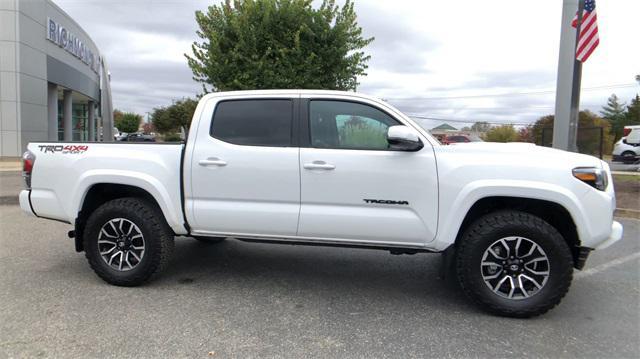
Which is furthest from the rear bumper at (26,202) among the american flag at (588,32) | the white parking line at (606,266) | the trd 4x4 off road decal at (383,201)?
the american flag at (588,32)

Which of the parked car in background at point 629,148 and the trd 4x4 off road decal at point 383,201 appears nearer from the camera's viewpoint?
the trd 4x4 off road decal at point 383,201

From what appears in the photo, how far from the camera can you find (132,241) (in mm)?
4594

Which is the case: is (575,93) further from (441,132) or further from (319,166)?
(441,132)

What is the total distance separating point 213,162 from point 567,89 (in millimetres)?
8910

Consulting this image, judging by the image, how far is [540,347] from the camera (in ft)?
11.1

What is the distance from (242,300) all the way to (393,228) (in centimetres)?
153

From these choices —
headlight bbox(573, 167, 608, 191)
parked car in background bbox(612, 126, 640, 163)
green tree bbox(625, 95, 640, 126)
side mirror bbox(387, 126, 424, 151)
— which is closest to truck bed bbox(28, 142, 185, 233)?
side mirror bbox(387, 126, 424, 151)

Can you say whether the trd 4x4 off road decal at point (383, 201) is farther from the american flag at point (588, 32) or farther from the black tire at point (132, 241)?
the american flag at point (588, 32)

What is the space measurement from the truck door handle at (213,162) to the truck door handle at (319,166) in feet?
2.57

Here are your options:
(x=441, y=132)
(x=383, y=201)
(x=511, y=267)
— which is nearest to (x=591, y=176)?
(x=511, y=267)

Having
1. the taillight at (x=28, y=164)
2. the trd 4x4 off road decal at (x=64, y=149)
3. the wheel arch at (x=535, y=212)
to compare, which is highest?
the trd 4x4 off road decal at (x=64, y=149)

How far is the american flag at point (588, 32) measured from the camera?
29.9 ft

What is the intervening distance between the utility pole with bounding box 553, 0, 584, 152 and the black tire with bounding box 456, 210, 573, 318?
7.22 meters

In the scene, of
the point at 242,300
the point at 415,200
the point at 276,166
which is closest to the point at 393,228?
the point at 415,200
